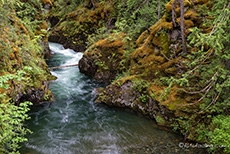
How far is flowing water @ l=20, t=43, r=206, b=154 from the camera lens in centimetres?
Answer: 592

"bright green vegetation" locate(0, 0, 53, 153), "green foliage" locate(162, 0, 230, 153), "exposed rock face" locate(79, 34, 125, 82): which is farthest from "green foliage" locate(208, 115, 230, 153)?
"exposed rock face" locate(79, 34, 125, 82)

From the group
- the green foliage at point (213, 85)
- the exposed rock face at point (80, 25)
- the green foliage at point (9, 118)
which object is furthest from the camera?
the exposed rock face at point (80, 25)

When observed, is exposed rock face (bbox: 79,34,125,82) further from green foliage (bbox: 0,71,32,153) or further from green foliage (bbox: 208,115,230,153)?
green foliage (bbox: 0,71,32,153)

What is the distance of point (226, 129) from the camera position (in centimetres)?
507

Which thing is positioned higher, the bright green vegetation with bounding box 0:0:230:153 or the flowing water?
the bright green vegetation with bounding box 0:0:230:153

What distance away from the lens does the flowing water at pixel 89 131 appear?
5918 millimetres

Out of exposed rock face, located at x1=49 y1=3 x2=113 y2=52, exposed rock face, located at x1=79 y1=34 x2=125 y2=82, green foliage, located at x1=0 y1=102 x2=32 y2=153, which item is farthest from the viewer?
exposed rock face, located at x1=49 y1=3 x2=113 y2=52

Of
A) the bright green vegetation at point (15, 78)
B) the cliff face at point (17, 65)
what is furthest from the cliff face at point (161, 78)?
the bright green vegetation at point (15, 78)

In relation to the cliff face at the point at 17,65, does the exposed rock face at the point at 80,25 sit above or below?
above

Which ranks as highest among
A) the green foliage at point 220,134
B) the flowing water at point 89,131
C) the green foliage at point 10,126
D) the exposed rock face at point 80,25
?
the exposed rock face at point 80,25

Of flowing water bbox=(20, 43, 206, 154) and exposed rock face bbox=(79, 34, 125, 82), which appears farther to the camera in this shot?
exposed rock face bbox=(79, 34, 125, 82)

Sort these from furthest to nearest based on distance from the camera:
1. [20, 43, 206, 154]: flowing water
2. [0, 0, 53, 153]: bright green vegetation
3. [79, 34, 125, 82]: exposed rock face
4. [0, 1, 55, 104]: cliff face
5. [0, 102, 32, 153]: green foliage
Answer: [79, 34, 125, 82]: exposed rock face < [20, 43, 206, 154]: flowing water < [0, 1, 55, 104]: cliff face < [0, 0, 53, 153]: bright green vegetation < [0, 102, 32, 153]: green foliage

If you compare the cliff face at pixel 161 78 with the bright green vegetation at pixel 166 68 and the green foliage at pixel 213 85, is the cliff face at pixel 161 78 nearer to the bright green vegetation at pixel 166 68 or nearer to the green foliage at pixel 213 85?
the bright green vegetation at pixel 166 68

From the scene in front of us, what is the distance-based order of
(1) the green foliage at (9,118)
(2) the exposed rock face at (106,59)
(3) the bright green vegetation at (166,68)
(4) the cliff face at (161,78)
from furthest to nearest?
(2) the exposed rock face at (106,59) → (4) the cliff face at (161,78) → (3) the bright green vegetation at (166,68) → (1) the green foliage at (9,118)
